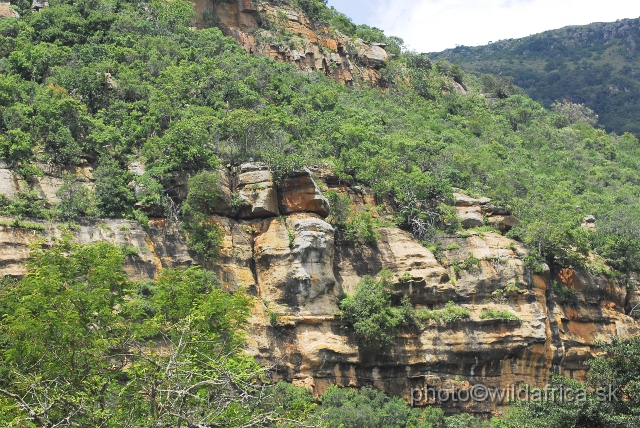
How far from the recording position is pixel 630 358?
23641 millimetres

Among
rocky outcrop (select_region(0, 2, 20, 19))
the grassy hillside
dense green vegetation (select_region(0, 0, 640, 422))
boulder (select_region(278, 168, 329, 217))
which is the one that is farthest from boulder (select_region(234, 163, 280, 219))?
the grassy hillside

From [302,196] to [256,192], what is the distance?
2264 millimetres

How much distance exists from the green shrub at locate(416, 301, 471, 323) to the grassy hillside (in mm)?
80341

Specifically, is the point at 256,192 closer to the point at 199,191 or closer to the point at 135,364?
the point at 199,191

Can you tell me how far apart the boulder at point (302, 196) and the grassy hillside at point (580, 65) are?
262ft

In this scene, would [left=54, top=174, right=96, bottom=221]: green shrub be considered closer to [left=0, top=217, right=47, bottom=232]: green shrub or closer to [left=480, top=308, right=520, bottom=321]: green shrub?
[left=0, top=217, right=47, bottom=232]: green shrub

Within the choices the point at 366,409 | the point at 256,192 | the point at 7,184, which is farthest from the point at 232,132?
the point at 366,409

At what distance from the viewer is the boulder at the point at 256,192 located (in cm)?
3303

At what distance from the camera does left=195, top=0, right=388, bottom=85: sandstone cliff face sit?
5647 cm

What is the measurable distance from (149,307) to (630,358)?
1680 centimetres

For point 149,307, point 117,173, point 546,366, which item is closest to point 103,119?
point 117,173

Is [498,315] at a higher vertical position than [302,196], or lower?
lower

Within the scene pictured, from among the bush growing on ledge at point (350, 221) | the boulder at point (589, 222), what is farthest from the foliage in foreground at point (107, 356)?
the boulder at point (589, 222)

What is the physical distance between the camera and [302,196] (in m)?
33.9
